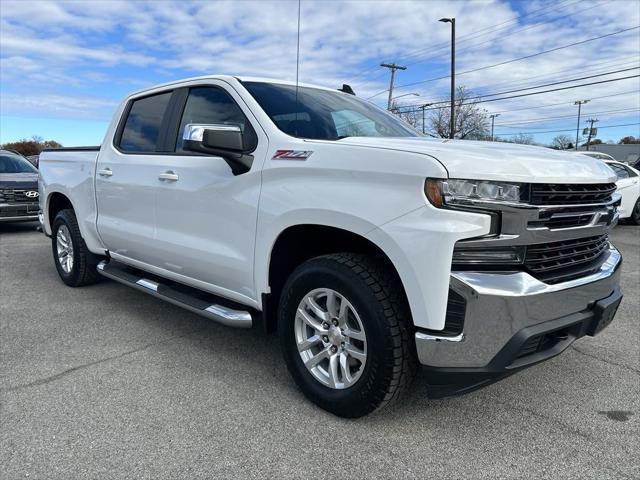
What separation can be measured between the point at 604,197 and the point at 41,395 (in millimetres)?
3480

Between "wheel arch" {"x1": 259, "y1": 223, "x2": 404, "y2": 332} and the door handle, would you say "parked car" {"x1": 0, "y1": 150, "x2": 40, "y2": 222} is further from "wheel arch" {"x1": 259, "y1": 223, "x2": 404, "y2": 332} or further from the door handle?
"wheel arch" {"x1": 259, "y1": 223, "x2": 404, "y2": 332}

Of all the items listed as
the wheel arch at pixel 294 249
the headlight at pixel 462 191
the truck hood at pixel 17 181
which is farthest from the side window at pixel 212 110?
the truck hood at pixel 17 181

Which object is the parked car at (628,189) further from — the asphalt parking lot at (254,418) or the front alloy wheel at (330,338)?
the front alloy wheel at (330,338)

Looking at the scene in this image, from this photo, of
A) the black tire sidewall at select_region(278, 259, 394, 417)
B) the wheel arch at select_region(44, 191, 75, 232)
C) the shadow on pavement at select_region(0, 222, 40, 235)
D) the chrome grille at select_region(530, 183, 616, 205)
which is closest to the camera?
the chrome grille at select_region(530, 183, 616, 205)

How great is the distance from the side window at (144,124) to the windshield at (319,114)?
107 cm

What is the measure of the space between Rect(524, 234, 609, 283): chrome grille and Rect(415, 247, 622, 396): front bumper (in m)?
0.06

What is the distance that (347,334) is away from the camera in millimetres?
2760

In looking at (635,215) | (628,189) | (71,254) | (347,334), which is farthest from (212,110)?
(635,215)

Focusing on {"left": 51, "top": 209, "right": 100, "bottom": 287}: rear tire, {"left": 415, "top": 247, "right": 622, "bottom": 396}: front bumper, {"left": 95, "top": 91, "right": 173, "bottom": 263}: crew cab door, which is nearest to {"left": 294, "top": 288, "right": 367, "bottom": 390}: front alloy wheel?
{"left": 415, "top": 247, "right": 622, "bottom": 396}: front bumper

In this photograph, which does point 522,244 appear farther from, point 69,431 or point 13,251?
point 13,251

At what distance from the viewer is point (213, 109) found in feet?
12.3

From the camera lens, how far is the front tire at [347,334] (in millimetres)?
2541

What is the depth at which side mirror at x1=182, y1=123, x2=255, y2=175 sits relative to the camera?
3021 mm

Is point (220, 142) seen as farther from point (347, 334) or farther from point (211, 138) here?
point (347, 334)
